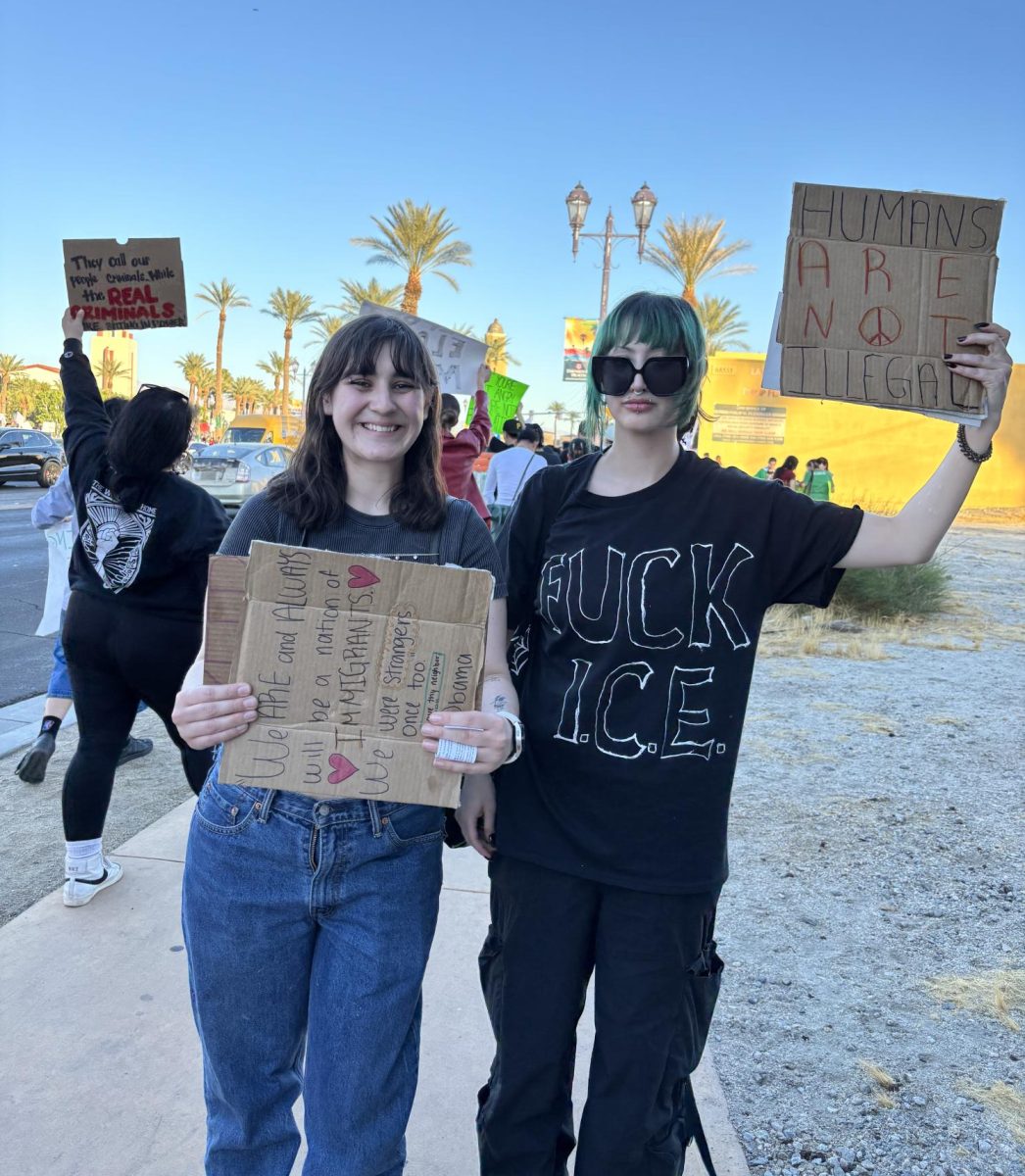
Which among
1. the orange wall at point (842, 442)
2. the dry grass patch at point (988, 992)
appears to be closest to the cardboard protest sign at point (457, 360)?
the dry grass patch at point (988, 992)

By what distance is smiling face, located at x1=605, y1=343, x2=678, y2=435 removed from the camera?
1793 millimetres

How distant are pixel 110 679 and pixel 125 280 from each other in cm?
144

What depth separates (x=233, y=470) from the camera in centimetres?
1834

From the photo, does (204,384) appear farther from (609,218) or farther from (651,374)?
(651,374)

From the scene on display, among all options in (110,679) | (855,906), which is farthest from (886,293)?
(855,906)

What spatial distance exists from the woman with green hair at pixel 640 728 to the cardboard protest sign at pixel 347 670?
29 centimetres

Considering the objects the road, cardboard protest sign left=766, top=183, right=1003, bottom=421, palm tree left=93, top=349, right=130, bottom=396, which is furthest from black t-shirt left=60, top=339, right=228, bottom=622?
palm tree left=93, top=349, right=130, bottom=396

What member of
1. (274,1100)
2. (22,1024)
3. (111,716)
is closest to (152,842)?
(111,716)

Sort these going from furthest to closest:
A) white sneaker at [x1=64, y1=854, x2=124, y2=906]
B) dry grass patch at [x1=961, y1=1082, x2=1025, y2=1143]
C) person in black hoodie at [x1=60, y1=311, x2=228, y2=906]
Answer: white sneaker at [x1=64, y1=854, x2=124, y2=906] < person in black hoodie at [x1=60, y1=311, x2=228, y2=906] < dry grass patch at [x1=961, y1=1082, x2=1025, y2=1143]

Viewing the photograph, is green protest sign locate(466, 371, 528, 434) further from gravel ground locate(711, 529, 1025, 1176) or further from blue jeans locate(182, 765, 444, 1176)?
blue jeans locate(182, 765, 444, 1176)

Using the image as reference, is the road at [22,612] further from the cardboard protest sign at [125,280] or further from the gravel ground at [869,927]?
the gravel ground at [869,927]

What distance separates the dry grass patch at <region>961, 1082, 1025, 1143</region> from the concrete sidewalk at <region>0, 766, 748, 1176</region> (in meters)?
0.72

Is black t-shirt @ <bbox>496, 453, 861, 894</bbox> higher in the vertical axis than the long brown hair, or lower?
lower

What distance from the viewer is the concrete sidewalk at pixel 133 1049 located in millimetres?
2225
